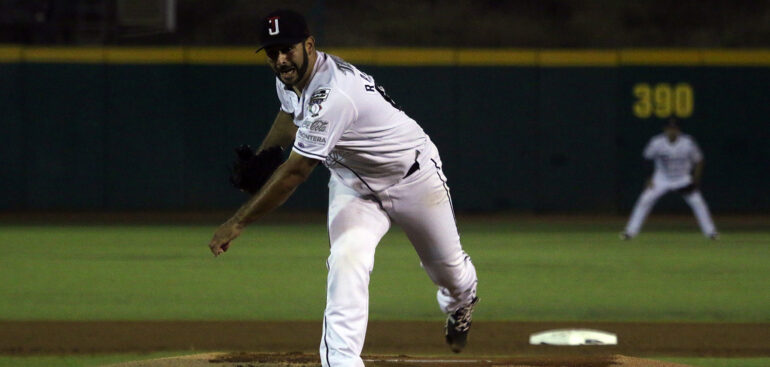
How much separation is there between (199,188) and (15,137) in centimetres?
316

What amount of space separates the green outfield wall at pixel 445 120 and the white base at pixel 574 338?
1191 centimetres

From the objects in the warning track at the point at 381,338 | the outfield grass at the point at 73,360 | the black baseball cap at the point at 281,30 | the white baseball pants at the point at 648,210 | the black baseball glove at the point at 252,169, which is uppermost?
the black baseball cap at the point at 281,30

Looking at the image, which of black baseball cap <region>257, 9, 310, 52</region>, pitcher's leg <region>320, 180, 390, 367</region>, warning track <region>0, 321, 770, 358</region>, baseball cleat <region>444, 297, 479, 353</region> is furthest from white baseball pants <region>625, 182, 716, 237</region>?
black baseball cap <region>257, 9, 310, 52</region>

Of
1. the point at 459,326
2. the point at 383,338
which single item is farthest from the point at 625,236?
the point at 459,326

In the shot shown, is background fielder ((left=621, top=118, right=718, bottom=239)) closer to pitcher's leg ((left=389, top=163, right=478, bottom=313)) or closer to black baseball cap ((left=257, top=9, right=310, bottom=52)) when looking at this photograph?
pitcher's leg ((left=389, top=163, right=478, bottom=313))

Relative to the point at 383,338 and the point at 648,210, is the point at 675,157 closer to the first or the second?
the point at 648,210

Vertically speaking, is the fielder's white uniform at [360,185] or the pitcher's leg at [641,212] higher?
the fielder's white uniform at [360,185]

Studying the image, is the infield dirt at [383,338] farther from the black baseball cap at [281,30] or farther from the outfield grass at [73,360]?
the black baseball cap at [281,30]

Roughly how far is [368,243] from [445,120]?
1431cm

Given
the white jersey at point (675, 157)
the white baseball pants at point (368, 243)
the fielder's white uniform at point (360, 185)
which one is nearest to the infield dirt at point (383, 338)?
the white baseball pants at point (368, 243)

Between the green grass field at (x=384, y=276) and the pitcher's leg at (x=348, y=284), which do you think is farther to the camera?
the green grass field at (x=384, y=276)

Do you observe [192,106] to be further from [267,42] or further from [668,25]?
[267,42]

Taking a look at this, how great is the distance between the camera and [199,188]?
1906 cm

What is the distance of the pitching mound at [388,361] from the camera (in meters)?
5.57
